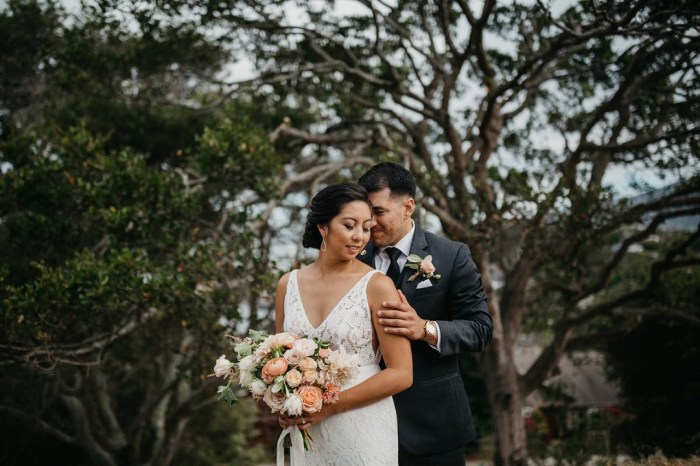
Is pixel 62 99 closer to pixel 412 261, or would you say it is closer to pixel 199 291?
pixel 199 291

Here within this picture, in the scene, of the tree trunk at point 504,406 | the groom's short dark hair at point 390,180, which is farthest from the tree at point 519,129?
the groom's short dark hair at point 390,180

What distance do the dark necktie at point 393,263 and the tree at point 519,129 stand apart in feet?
15.6

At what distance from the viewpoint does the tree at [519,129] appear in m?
8.84

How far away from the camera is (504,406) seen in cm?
1084

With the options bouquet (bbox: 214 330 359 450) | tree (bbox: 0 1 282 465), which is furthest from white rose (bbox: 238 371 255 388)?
tree (bbox: 0 1 282 465)

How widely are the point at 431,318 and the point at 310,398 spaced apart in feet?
3.00

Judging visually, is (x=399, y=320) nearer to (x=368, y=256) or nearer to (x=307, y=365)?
(x=307, y=365)

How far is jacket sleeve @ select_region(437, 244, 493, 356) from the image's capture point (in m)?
3.13

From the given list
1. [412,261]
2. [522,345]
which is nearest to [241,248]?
[412,261]

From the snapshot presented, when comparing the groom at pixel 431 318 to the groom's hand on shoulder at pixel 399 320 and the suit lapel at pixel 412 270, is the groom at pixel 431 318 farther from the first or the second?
the groom's hand on shoulder at pixel 399 320

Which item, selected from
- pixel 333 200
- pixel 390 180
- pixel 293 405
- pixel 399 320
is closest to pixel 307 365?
pixel 293 405

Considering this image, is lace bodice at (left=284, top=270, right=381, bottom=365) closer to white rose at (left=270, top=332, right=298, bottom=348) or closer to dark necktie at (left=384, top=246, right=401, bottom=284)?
white rose at (left=270, top=332, right=298, bottom=348)

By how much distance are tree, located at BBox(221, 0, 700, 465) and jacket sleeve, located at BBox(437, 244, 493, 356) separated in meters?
4.76

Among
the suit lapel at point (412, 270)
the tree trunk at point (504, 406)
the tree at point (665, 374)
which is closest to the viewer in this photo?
the suit lapel at point (412, 270)
